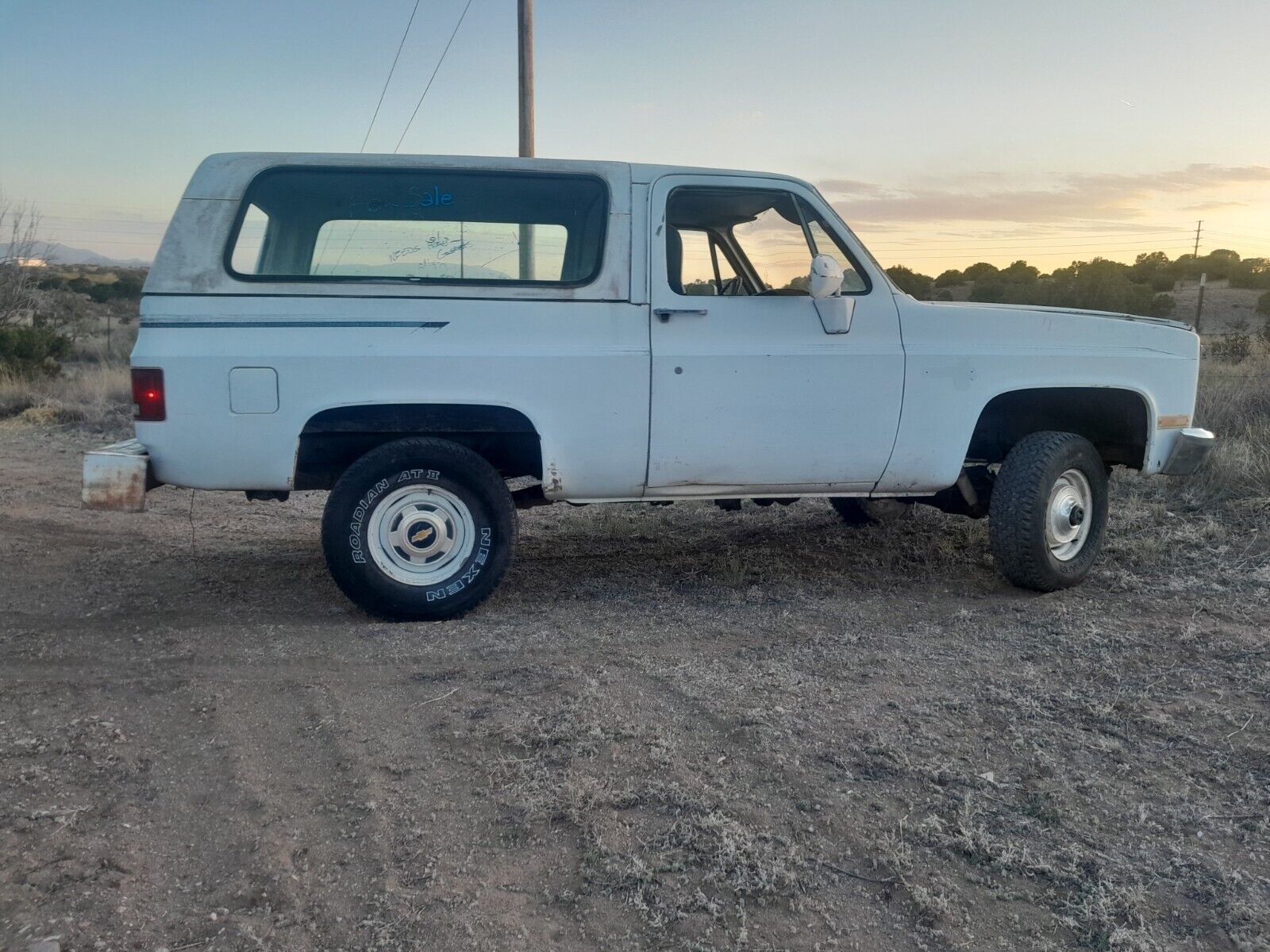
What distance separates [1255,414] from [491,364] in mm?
8269

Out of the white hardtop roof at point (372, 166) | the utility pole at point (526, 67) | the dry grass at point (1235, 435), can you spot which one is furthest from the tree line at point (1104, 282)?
the white hardtop roof at point (372, 166)

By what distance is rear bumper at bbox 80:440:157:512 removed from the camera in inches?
167

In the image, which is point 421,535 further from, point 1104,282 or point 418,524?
point 1104,282

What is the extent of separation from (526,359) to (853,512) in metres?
3.12

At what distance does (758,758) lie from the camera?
3.21 metres

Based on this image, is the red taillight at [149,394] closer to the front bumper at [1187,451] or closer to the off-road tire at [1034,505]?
the off-road tire at [1034,505]

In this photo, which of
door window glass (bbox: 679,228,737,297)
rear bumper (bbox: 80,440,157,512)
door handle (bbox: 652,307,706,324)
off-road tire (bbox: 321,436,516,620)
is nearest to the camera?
rear bumper (bbox: 80,440,157,512)

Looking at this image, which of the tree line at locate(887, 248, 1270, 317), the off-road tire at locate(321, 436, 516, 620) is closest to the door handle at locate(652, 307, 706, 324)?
the off-road tire at locate(321, 436, 516, 620)

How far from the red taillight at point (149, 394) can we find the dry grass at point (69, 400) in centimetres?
831

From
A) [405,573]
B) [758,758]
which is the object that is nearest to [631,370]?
[405,573]

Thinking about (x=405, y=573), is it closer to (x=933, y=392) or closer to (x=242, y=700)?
(x=242, y=700)

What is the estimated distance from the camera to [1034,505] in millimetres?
5027

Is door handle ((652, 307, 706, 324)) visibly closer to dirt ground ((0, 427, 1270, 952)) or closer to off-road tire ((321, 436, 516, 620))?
off-road tire ((321, 436, 516, 620))

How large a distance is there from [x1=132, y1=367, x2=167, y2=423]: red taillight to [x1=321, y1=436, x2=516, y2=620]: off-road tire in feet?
2.58
